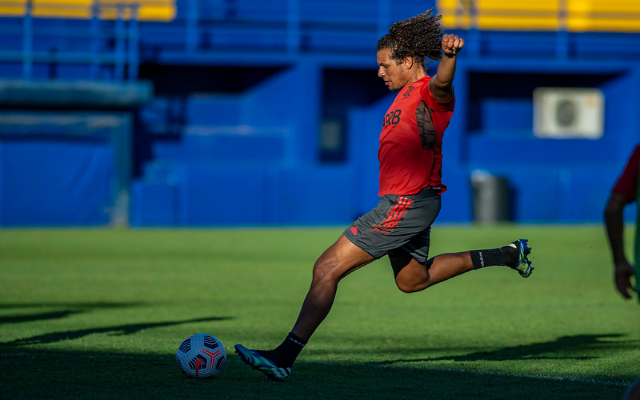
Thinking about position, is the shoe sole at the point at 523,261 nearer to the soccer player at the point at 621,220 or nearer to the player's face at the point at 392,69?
the player's face at the point at 392,69

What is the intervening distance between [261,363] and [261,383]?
271 mm

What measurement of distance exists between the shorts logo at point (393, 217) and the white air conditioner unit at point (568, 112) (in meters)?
Result: 25.6

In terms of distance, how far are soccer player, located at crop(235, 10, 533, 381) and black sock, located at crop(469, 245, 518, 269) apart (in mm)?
509

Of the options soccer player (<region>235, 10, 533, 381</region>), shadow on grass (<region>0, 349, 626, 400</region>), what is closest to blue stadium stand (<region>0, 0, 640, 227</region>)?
shadow on grass (<region>0, 349, 626, 400</region>)

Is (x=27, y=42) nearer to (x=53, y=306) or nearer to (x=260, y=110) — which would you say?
(x=260, y=110)

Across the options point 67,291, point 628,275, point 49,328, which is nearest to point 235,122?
point 67,291

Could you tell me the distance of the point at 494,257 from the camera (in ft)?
21.0

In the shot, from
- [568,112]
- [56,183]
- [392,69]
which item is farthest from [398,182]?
[568,112]

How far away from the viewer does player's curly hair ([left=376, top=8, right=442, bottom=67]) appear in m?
5.97

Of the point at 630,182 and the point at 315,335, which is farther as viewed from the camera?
the point at 315,335

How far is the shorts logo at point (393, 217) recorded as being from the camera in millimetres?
5711

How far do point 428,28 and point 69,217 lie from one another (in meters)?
20.5

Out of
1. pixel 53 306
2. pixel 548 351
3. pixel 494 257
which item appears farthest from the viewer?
pixel 53 306

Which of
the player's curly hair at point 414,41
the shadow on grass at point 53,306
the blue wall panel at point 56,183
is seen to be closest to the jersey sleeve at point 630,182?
the player's curly hair at point 414,41
